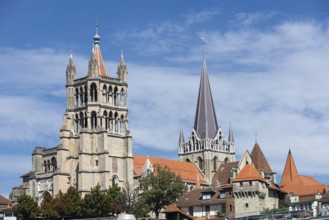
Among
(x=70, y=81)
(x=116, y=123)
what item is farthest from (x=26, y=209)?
(x=70, y=81)

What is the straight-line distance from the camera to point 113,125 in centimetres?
13912

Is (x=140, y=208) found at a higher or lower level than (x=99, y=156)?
lower

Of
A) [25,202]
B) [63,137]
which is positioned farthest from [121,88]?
[25,202]

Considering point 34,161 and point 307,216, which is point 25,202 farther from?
point 307,216

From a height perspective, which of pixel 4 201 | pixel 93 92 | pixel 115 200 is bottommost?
pixel 115 200

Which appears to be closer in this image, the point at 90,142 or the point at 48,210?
the point at 48,210

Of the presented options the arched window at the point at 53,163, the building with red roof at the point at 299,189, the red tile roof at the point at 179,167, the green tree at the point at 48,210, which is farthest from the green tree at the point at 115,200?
the red tile roof at the point at 179,167

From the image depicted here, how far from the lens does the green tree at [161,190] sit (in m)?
120

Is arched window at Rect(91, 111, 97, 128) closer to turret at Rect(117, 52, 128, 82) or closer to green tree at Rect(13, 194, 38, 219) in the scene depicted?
turret at Rect(117, 52, 128, 82)

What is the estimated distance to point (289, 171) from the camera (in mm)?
135625

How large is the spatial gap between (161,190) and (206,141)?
151ft

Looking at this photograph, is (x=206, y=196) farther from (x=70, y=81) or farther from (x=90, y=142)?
(x=70, y=81)

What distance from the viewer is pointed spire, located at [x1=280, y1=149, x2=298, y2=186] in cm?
13300

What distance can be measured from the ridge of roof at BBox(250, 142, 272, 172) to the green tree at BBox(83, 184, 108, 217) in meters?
33.0
